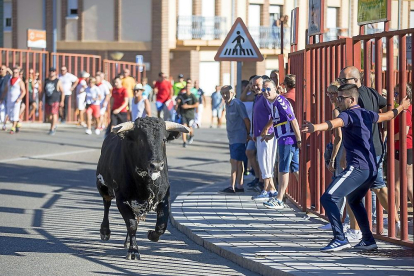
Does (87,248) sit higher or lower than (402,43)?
lower

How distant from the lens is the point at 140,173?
9.62 metres

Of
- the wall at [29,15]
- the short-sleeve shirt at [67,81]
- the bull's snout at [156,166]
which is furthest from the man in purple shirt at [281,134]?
the wall at [29,15]

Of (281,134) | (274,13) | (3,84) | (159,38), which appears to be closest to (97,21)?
(159,38)

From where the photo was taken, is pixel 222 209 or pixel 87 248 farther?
pixel 222 209

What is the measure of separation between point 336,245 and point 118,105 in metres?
13.1

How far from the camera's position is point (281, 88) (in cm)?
1405

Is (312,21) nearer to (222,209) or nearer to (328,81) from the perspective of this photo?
(328,81)

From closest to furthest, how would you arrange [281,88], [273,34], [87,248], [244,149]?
[87,248] → [281,88] → [244,149] → [273,34]

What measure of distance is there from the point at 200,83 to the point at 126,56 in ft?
15.5

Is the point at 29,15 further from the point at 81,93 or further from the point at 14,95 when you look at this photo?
the point at 14,95

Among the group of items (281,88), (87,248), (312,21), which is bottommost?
(87,248)

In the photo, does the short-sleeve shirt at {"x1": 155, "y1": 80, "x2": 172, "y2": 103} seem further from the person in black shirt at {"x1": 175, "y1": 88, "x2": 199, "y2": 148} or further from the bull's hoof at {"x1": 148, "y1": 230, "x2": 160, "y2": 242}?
the bull's hoof at {"x1": 148, "y1": 230, "x2": 160, "y2": 242}

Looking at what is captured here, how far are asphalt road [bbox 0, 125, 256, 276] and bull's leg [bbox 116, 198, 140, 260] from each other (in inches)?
5.0

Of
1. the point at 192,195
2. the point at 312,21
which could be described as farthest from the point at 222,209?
the point at 312,21
